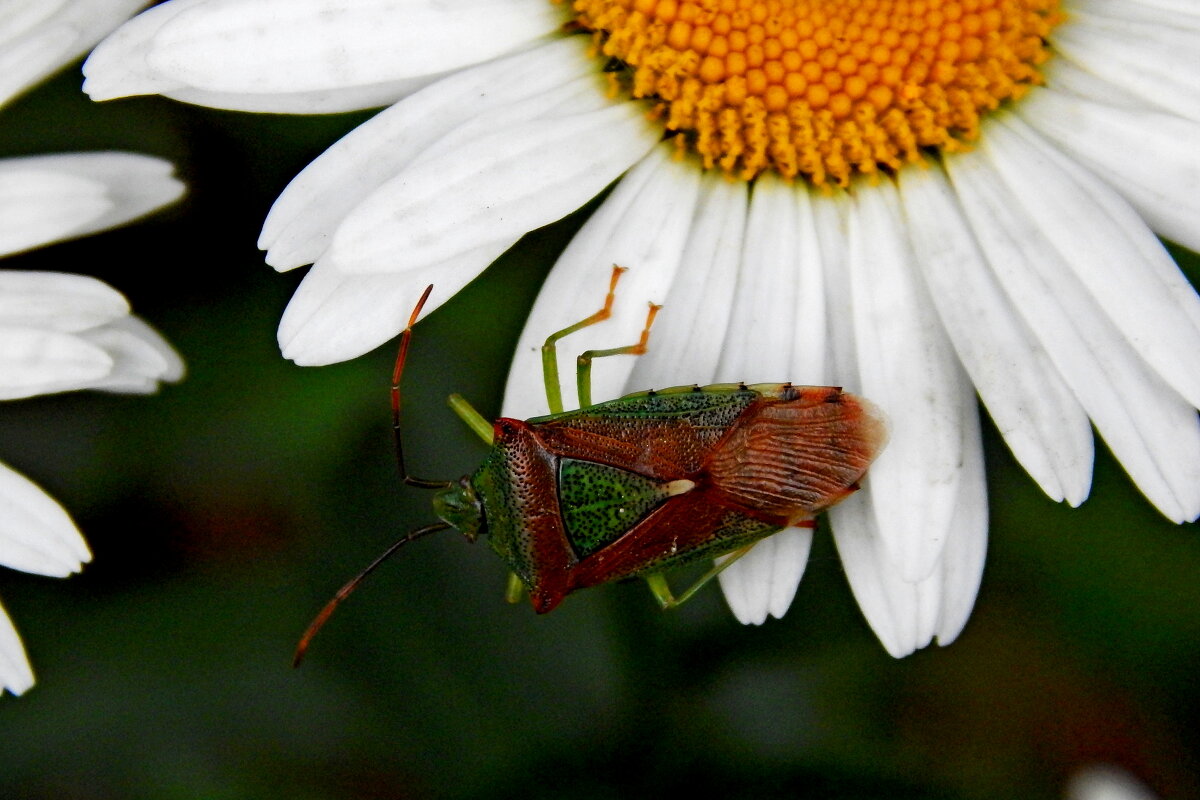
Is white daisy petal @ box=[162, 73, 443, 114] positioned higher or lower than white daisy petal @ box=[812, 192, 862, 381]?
higher

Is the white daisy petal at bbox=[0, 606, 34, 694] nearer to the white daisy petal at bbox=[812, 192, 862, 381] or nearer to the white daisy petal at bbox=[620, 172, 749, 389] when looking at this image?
the white daisy petal at bbox=[620, 172, 749, 389]

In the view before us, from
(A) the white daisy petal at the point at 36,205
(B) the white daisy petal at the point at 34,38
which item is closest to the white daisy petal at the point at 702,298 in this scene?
(A) the white daisy petal at the point at 36,205

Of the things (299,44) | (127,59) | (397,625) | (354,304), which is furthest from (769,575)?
(127,59)

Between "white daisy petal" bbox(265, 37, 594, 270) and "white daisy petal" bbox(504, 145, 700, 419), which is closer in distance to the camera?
"white daisy petal" bbox(265, 37, 594, 270)

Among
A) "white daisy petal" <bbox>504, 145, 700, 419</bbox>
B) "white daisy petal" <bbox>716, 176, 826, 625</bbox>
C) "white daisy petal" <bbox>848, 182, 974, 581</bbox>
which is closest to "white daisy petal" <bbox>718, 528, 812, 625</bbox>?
"white daisy petal" <bbox>716, 176, 826, 625</bbox>

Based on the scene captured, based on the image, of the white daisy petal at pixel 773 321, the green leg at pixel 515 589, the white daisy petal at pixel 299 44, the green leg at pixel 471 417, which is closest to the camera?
Answer: the white daisy petal at pixel 299 44

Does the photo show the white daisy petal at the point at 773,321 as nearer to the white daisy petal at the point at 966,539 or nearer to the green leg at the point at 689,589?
the green leg at the point at 689,589

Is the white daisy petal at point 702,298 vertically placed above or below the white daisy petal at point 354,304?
below
